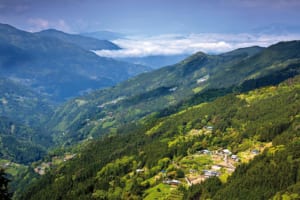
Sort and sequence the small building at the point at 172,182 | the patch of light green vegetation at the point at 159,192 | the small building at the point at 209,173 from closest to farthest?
Answer: 1. the patch of light green vegetation at the point at 159,192
2. the small building at the point at 172,182
3. the small building at the point at 209,173

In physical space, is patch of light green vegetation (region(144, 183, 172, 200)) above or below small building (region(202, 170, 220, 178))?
below

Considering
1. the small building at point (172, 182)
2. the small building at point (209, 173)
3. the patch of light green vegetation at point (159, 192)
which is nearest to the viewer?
the patch of light green vegetation at point (159, 192)

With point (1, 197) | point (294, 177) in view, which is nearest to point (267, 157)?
point (294, 177)

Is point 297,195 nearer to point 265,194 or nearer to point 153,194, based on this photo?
point 265,194

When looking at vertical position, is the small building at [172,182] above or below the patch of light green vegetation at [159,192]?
above

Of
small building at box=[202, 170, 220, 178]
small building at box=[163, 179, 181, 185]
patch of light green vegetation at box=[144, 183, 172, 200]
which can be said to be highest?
small building at box=[202, 170, 220, 178]

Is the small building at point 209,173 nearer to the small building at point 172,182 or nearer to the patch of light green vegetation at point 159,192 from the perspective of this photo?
the small building at point 172,182

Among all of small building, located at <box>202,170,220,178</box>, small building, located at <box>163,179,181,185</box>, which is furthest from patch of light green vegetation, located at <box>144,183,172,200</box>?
small building, located at <box>202,170,220,178</box>

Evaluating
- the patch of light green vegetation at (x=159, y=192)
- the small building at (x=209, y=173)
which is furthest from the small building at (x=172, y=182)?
the small building at (x=209, y=173)

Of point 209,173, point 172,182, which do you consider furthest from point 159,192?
point 209,173

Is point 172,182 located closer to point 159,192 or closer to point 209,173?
point 159,192

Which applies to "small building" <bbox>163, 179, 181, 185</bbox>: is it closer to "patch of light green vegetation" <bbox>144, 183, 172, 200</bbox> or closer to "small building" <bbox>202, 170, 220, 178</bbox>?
"patch of light green vegetation" <bbox>144, 183, 172, 200</bbox>
